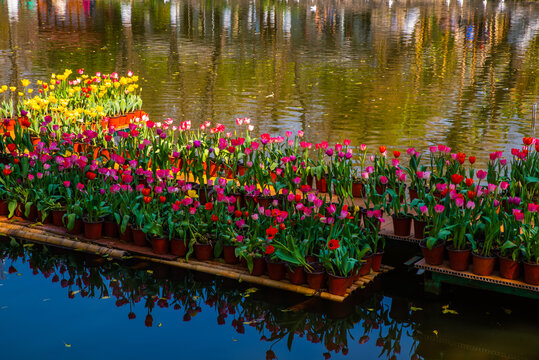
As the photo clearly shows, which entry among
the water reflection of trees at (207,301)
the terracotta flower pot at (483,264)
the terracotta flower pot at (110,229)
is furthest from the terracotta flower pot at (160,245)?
the terracotta flower pot at (483,264)

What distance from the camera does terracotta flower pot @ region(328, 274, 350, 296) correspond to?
5.59 m

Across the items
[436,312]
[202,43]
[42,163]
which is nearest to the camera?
[436,312]

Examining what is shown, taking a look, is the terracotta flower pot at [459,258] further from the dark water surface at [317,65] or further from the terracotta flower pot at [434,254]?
the dark water surface at [317,65]

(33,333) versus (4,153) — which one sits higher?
(4,153)

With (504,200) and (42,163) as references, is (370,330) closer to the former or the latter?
(504,200)

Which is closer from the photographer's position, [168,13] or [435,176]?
[435,176]

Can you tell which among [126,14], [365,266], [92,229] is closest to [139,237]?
[92,229]

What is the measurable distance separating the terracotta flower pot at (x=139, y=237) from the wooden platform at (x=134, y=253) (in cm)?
4

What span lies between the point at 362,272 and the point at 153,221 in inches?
75.5

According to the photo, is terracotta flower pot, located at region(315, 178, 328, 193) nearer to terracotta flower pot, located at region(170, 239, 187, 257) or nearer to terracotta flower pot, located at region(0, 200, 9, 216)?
terracotta flower pot, located at region(170, 239, 187, 257)

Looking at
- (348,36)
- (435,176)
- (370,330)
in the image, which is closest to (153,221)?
(370,330)

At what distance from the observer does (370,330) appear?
5324 millimetres

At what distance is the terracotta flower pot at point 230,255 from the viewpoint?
6133 millimetres

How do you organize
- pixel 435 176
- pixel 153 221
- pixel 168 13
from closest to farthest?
pixel 153 221, pixel 435 176, pixel 168 13
